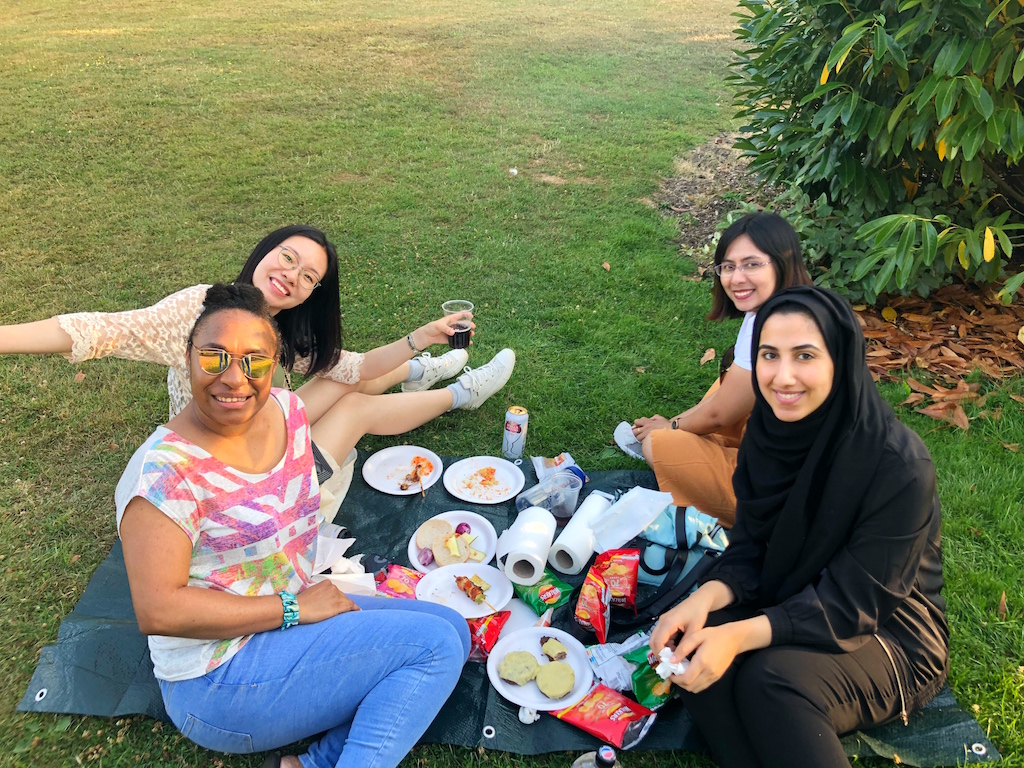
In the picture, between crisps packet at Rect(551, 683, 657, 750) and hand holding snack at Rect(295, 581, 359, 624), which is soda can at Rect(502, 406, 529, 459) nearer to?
crisps packet at Rect(551, 683, 657, 750)

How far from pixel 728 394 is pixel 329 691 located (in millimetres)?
2481

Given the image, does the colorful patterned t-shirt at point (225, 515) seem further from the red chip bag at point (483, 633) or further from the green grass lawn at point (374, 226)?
the red chip bag at point (483, 633)

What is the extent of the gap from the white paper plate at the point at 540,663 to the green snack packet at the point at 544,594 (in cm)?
15

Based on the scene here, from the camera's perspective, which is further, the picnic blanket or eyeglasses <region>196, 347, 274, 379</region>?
the picnic blanket

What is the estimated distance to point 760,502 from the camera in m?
2.93

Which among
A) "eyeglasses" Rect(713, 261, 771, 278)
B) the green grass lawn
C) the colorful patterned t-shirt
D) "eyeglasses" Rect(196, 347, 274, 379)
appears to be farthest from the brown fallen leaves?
"eyeglasses" Rect(196, 347, 274, 379)

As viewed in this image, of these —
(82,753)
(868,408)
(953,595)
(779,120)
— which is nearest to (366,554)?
(82,753)

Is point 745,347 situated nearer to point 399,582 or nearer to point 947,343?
point 399,582

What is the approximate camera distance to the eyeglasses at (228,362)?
8.21 feet


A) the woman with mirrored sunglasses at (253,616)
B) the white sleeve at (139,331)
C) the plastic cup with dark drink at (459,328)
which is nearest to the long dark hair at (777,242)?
the plastic cup with dark drink at (459,328)

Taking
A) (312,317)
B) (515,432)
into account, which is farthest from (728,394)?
(312,317)

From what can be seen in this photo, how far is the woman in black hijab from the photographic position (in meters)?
2.55

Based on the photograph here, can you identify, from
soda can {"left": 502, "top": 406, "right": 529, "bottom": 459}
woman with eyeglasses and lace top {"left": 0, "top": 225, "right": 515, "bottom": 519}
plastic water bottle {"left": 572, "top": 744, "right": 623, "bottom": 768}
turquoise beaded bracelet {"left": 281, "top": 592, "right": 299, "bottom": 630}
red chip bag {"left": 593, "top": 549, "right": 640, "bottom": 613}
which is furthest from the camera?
soda can {"left": 502, "top": 406, "right": 529, "bottom": 459}

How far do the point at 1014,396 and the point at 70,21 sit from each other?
17.3m
